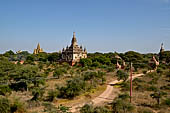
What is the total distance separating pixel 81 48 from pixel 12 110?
144ft

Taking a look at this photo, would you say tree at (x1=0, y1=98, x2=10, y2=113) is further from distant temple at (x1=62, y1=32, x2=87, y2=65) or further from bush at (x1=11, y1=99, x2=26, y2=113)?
distant temple at (x1=62, y1=32, x2=87, y2=65)

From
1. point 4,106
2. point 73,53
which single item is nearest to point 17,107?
point 4,106

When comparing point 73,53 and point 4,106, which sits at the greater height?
point 73,53

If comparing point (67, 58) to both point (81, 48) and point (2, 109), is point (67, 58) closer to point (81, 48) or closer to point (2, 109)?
point (81, 48)

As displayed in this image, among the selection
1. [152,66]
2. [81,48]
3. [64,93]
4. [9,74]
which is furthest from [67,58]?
[64,93]

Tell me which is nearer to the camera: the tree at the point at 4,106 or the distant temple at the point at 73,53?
the tree at the point at 4,106

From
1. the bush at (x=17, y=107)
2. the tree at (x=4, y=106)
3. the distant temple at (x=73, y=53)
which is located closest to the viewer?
the tree at (x=4, y=106)

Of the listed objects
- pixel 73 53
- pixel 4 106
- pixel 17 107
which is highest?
pixel 73 53

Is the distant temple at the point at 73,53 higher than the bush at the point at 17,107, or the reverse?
the distant temple at the point at 73,53

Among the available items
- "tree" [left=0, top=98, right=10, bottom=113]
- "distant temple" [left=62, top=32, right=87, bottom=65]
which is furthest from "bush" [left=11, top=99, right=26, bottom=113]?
"distant temple" [left=62, top=32, right=87, bottom=65]

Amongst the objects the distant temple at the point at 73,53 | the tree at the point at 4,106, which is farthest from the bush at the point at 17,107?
the distant temple at the point at 73,53

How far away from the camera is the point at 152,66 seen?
40.4 metres

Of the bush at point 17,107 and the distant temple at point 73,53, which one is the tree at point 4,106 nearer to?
the bush at point 17,107

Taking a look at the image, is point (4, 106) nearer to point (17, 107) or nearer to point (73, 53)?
point (17, 107)
